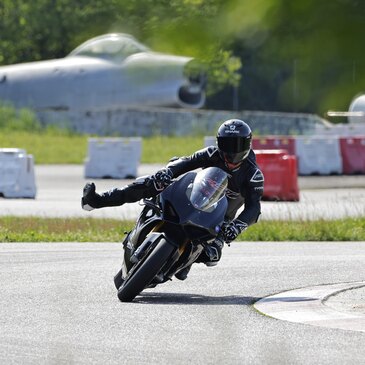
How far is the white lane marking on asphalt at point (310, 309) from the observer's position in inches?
349

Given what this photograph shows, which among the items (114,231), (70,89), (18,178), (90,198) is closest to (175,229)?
(90,198)

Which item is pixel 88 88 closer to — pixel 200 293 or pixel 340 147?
pixel 340 147

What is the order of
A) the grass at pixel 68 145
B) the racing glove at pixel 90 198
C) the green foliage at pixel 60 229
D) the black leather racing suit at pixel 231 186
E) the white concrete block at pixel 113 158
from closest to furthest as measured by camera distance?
the black leather racing suit at pixel 231 186 < the racing glove at pixel 90 198 < the green foliage at pixel 60 229 < the white concrete block at pixel 113 158 < the grass at pixel 68 145

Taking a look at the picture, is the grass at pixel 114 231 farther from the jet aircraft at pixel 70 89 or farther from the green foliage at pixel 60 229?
the jet aircraft at pixel 70 89

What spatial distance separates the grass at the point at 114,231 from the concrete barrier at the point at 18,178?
628cm

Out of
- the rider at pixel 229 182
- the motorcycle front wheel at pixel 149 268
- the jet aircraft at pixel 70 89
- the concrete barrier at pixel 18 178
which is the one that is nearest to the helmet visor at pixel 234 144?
the rider at pixel 229 182

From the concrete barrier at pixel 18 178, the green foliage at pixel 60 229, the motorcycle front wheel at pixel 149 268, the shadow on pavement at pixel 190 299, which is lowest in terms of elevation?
the concrete barrier at pixel 18 178

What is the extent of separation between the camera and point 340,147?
31.5 metres

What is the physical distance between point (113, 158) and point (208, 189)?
21.1m

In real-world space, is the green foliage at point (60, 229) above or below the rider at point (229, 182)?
below

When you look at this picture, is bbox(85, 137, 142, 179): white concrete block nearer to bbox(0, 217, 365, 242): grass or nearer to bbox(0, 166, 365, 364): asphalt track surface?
bbox(0, 217, 365, 242): grass

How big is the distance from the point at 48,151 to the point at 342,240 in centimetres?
2500

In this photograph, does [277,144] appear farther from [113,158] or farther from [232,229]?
[232,229]

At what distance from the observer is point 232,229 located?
32.4ft
